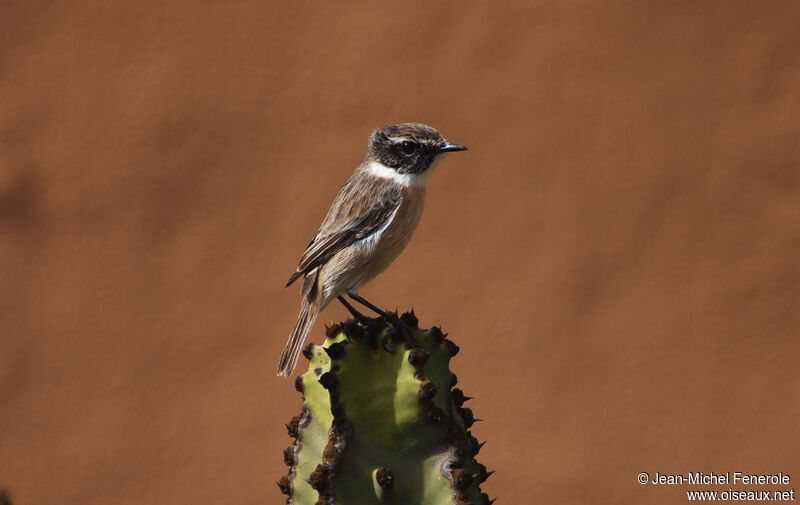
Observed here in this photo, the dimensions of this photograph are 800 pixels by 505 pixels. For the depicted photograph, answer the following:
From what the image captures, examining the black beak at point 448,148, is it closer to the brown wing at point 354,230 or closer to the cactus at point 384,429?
the brown wing at point 354,230

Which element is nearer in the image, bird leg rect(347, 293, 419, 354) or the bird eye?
bird leg rect(347, 293, 419, 354)

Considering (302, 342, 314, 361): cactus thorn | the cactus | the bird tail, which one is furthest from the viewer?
the bird tail

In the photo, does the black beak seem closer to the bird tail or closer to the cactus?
the bird tail

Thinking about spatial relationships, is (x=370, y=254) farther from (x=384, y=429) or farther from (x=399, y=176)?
(x=384, y=429)

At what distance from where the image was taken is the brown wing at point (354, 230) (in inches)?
128

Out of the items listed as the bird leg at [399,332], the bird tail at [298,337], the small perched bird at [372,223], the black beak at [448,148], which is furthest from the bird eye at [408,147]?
the bird leg at [399,332]

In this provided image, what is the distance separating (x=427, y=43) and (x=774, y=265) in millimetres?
2850

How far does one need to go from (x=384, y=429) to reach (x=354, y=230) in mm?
1010

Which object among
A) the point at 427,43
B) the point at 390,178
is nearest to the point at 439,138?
the point at 390,178

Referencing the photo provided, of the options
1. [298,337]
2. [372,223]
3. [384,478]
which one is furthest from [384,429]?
[372,223]

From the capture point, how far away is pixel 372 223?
329 cm

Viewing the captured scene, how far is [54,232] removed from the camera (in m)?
5.90

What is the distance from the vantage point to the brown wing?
3.25 meters

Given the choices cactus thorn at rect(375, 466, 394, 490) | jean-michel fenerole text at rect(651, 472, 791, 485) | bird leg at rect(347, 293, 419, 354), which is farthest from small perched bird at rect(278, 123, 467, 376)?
jean-michel fenerole text at rect(651, 472, 791, 485)
